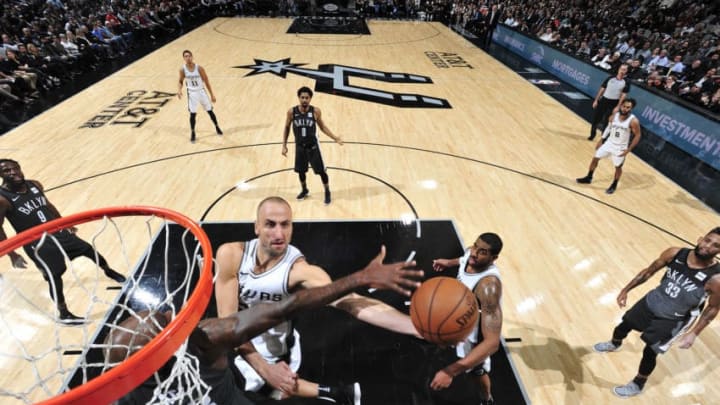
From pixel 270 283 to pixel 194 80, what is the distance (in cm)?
573

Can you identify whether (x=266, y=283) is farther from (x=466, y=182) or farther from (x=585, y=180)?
(x=585, y=180)

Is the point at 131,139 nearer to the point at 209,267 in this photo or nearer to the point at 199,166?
the point at 199,166

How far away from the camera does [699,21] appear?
13.0 meters

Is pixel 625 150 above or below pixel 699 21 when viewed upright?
below

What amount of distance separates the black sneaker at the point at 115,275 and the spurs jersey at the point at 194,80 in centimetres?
395

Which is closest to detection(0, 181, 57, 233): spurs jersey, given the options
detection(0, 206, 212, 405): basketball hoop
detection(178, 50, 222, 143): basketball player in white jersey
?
detection(0, 206, 212, 405): basketball hoop

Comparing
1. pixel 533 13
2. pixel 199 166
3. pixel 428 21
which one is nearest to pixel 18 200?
pixel 199 166

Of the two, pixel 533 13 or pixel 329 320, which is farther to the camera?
pixel 533 13

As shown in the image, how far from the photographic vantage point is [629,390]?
343cm

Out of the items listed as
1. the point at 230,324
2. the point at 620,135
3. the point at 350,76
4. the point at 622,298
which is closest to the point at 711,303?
the point at 622,298

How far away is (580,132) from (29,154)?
1099cm

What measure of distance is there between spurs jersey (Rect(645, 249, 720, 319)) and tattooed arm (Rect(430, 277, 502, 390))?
1501 mm

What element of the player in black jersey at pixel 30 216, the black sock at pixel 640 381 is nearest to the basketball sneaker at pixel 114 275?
the player in black jersey at pixel 30 216

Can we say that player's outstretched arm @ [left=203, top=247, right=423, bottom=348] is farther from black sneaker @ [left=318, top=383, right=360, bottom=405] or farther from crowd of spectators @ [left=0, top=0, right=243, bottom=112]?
crowd of spectators @ [left=0, top=0, right=243, bottom=112]
